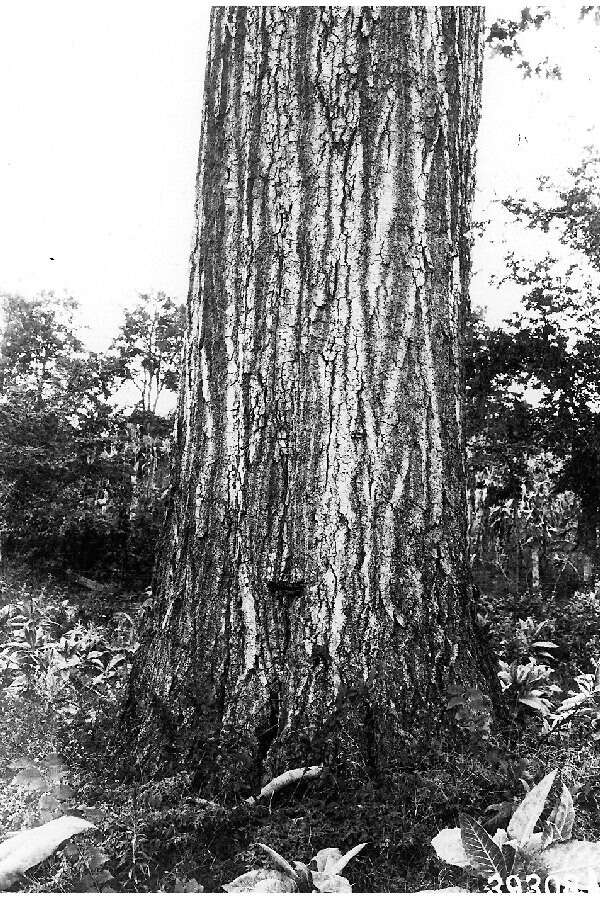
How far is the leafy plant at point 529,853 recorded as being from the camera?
69.3 inches

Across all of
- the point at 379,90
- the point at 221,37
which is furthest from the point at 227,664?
the point at 221,37

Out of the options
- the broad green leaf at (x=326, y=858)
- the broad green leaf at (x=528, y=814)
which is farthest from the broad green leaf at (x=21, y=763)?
the broad green leaf at (x=528, y=814)

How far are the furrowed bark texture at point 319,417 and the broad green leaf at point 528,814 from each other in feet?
1.28

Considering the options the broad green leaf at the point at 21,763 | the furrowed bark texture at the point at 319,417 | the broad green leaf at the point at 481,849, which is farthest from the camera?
the broad green leaf at the point at 21,763

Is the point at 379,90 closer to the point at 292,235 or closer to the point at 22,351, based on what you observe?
the point at 292,235

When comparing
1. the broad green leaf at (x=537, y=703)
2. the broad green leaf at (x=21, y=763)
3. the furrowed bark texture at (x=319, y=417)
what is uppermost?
the furrowed bark texture at (x=319, y=417)

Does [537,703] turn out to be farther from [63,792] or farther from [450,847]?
[63,792]

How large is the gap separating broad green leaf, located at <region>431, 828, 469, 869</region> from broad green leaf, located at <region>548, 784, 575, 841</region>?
0.77 ft

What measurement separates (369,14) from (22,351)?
256 cm

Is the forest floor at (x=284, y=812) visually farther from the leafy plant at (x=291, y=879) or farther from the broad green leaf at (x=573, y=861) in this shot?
the broad green leaf at (x=573, y=861)

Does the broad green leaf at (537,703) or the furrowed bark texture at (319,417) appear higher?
the furrowed bark texture at (319,417)

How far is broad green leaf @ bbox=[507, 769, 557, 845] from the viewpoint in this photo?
1791 mm

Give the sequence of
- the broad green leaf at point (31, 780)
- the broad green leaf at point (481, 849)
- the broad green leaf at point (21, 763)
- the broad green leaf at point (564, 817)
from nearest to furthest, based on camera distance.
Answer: the broad green leaf at point (481, 849) → the broad green leaf at point (564, 817) → the broad green leaf at point (31, 780) → the broad green leaf at point (21, 763)

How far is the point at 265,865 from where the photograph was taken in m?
1.84
